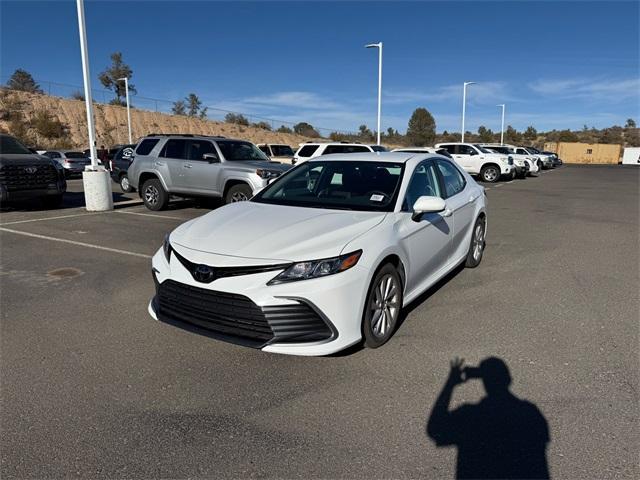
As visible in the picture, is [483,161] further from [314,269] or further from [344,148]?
[314,269]

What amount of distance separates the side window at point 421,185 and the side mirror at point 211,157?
6781 millimetres

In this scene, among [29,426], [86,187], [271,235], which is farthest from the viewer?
[86,187]

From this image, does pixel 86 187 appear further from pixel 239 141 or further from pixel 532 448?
pixel 532 448

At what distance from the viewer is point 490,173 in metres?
24.2

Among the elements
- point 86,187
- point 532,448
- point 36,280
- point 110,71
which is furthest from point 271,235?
point 110,71

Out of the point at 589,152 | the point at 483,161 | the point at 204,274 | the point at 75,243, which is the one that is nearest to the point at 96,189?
the point at 75,243

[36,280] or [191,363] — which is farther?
[36,280]

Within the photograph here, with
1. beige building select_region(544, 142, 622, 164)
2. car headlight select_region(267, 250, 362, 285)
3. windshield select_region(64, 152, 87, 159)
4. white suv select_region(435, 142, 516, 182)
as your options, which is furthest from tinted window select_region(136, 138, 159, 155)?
beige building select_region(544, 142, 622, 164)

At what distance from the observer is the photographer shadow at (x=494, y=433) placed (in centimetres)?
251

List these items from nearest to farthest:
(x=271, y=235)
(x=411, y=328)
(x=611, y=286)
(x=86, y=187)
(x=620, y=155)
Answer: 1. (x=271, y=235)
2. (x=411, y=328)
3. (x=611, y=286)
4. (x=86, y=187)
5. (x=620, y=155)

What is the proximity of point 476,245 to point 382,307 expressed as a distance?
3.02m

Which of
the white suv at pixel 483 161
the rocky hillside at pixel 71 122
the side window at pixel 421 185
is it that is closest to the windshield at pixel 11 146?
the side window at pixel 421 185

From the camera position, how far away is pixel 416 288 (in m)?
4.41

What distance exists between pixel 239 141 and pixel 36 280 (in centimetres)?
693
